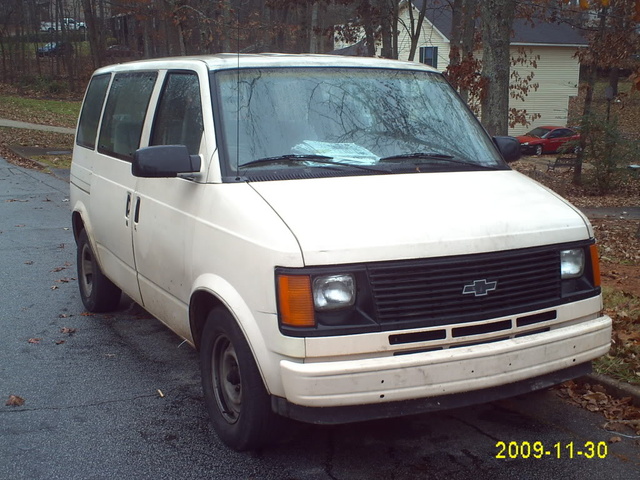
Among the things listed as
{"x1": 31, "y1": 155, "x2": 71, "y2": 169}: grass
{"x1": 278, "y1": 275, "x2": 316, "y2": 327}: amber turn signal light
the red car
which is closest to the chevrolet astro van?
{"x1": 278, "y1": 275, "x2": 316, "y2": 327}: amber turn signal light

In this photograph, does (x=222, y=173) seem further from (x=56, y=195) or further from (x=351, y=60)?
(x=56, y=195)

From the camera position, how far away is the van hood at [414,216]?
3766 millimetres

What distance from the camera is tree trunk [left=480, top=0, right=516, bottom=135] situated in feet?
35.6

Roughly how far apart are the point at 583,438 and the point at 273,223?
213 cm

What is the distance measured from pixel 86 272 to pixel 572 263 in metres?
4.56

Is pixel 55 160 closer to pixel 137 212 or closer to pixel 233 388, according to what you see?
pixel 137 212

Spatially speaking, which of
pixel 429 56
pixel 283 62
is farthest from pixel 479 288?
pixel 429 56

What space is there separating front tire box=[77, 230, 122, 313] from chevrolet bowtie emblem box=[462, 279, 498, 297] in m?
3.87

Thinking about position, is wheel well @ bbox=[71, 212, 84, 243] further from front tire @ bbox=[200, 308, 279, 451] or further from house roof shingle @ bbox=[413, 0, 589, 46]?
house roof shingle @ bbox=[413, 0, 589, 46]

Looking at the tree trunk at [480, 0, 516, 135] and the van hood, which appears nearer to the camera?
the van hood

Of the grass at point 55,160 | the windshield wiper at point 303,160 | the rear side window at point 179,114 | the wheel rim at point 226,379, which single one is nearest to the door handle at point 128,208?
the rear side window at point 179,114

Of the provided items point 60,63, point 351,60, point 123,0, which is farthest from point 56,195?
point 60,63

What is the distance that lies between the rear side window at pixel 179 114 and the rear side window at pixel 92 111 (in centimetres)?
160

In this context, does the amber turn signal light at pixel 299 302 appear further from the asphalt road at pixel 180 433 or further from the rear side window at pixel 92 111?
the rear side window at pixel 92 111
